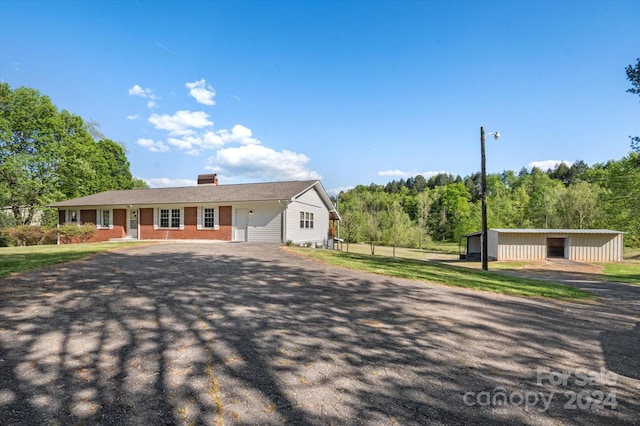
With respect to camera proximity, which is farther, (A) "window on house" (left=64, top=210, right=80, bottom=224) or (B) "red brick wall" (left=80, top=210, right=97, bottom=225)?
(A) "window on house" (left=64, top=210, right=80, bottom=224)

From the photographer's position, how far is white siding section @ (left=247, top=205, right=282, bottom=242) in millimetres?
19688

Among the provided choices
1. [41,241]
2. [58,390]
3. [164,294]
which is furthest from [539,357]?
[41,241]

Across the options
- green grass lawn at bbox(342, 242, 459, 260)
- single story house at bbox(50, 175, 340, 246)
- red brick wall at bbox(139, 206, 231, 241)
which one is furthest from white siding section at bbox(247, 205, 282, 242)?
green grass lawn at bbox(342, 242, 459, 260)

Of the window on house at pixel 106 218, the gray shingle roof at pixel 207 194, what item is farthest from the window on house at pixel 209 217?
the window on house at pixel 106 218

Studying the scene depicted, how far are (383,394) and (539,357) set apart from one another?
7.98 feet

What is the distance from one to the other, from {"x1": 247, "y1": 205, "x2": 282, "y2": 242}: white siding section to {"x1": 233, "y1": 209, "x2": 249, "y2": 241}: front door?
31cm

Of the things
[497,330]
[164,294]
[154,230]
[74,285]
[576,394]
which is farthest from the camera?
[154,230]

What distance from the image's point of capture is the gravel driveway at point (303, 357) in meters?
2.70

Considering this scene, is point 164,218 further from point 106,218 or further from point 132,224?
point 106,218

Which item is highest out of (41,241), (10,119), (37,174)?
(10,119)

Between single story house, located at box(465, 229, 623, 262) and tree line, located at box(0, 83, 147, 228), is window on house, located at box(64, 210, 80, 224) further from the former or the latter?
single story house, located at box(465, 229, 623, 262)

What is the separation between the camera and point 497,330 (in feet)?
16.3

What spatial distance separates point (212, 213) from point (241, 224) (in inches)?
89.0

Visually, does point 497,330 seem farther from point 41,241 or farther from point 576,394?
point 41,241
